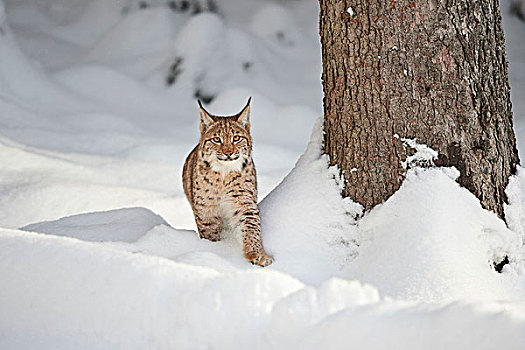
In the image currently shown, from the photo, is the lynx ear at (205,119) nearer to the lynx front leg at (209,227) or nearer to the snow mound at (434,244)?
the lynx front leg at (209,227)

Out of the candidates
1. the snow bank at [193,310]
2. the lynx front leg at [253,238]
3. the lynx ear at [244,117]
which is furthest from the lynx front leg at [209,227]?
the snow bank at [193,310]

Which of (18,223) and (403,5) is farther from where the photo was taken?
(18,223)

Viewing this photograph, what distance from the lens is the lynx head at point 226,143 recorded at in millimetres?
2535

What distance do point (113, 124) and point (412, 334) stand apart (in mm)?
5181

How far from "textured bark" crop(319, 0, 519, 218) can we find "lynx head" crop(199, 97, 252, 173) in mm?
484

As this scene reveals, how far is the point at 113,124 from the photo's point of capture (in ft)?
19.2

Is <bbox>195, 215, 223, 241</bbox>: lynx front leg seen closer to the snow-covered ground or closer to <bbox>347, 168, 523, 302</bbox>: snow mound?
the snow-covered ground

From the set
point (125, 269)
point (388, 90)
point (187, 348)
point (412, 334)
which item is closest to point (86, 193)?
point (388, 90)

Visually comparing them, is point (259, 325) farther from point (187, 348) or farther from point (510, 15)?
point (510, 15)

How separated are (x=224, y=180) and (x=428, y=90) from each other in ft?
2.96

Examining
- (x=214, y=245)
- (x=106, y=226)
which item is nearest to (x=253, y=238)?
(x=214, y=245)

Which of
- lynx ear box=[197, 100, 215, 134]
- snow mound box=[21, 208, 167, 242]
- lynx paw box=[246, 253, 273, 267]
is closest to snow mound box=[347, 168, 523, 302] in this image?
lynx paw box=[246, 253, 273, 267]

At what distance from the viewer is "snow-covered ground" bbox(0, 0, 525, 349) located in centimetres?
111

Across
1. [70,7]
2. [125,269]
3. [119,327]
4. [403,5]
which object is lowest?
[119,327]
